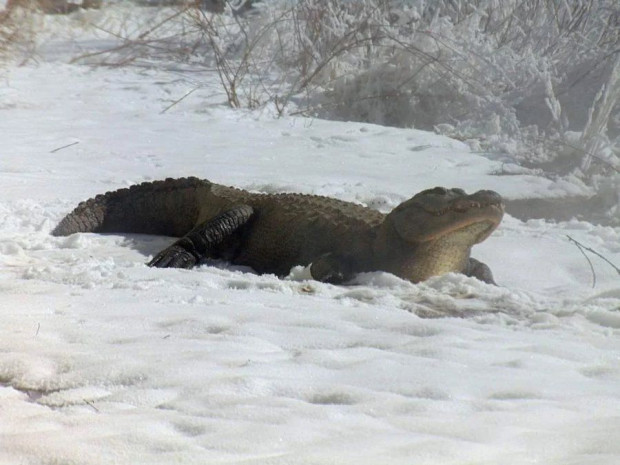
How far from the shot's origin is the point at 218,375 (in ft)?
9.25

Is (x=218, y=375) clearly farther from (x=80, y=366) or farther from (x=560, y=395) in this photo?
(x=560, y=395)

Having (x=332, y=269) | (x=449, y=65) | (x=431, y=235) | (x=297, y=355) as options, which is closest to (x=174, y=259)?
(x=332, y=269)

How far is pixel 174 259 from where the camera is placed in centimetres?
552

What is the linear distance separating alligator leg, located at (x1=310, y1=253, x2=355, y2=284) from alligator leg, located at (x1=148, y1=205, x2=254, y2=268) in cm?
84

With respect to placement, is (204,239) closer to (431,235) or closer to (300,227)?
(300,227)

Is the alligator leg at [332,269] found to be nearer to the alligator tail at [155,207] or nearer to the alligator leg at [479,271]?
the alligator leg at [479,271]

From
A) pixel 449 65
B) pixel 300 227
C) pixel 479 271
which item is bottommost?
pixel 300 227

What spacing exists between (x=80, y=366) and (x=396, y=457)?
3.91 feet

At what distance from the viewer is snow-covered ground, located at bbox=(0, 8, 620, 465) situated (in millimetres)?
2223

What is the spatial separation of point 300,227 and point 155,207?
1.31 m

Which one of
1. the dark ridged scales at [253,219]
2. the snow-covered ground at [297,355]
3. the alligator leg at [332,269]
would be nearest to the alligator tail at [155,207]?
the dark ridged scales at [253,219]

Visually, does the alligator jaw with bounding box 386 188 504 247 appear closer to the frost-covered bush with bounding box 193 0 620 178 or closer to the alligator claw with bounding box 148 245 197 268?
the alligator claw with bounding box 148 245 197 268

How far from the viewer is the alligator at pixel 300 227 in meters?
5.21

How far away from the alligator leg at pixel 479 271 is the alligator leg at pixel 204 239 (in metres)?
1.51
